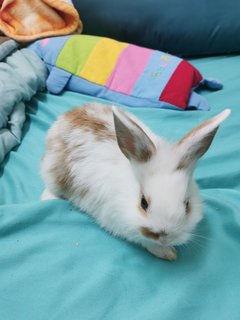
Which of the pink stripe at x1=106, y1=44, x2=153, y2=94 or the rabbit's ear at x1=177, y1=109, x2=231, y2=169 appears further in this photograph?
the pink stripe at x1=106, y1=44, x2=153, y2=94

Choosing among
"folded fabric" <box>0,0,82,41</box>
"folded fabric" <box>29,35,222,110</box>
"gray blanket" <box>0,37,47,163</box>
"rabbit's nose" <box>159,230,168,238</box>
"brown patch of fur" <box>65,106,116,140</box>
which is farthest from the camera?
"folded fabric" <box>0,0,82,41</box>

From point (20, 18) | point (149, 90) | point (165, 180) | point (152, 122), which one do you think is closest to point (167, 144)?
point (165, 180)

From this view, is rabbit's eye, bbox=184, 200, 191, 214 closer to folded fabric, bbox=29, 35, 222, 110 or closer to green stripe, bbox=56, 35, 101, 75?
folded fabric, bbox=29, 35, 222, 110

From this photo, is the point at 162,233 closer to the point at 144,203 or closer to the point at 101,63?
the point at 144,203

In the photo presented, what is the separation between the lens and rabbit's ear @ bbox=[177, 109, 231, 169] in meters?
0.80

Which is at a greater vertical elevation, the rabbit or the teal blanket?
the rabbit

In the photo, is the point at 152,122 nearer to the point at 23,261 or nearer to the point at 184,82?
the point at 184,82

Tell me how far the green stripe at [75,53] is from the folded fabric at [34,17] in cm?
14

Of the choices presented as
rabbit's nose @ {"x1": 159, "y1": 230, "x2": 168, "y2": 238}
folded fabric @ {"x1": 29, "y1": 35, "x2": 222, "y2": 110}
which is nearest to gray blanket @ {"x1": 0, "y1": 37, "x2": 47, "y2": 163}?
folded fabric @ {"x1": 29, "y1": 35, "x2": 222, "y2": 110}

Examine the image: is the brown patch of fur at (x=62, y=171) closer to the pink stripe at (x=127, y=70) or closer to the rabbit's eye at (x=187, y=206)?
the rabbit's eye at (x=187, y=206)

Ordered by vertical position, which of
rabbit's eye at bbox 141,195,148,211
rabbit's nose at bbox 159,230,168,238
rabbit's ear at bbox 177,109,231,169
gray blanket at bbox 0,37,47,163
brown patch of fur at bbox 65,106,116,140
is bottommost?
gray blanket at bbox 0,37,47,163

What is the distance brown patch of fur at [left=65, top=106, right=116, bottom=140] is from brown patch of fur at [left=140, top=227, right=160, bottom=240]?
276mm

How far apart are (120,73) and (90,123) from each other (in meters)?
0.59

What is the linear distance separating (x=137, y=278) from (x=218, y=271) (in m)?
0.18
